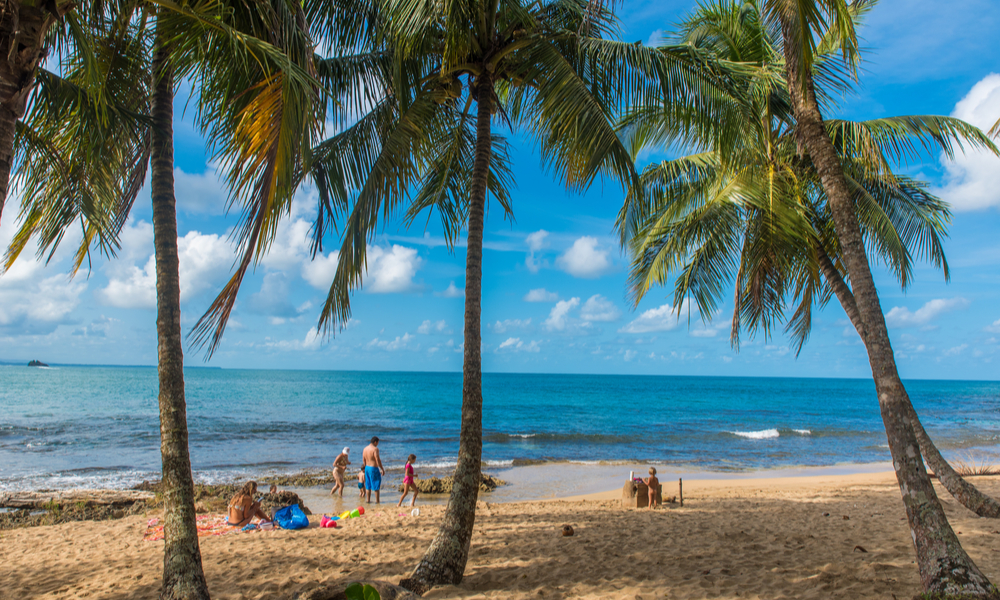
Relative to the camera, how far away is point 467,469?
5.00 m

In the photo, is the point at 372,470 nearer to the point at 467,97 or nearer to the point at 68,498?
the point at 68,498

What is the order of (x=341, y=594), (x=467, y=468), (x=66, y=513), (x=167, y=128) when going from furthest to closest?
(x=66, y=513), (x=467, y=468), (x=167, y=128), (x=341, y=594)

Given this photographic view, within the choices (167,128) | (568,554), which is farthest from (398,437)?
(167,128)

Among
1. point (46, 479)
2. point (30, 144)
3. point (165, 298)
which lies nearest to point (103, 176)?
point (30, 144)

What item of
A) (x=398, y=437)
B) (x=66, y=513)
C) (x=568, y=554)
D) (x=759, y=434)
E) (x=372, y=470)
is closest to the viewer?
(x=568, y=554)

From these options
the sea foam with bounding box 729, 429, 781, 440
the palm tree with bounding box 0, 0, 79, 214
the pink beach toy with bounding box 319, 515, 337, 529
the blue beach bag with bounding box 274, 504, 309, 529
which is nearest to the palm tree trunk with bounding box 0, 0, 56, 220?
the palm tree with bounding box 0, 0, 79, 214

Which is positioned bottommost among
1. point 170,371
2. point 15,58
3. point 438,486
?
point 438,486

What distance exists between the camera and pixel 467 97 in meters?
6.64

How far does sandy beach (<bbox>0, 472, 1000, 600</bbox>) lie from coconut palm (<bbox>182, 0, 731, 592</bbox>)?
1365 millimetres

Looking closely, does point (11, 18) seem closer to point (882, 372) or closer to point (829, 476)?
point (882, 372)

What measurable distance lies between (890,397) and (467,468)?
11.9 feet

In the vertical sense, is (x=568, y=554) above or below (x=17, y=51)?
below

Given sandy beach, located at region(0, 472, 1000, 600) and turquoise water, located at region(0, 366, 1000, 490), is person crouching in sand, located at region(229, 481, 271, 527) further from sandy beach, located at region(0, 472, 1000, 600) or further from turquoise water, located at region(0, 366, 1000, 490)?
turquoise water, located at region(0, 366, 1000, 490)

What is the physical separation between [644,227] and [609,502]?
553 centimetres
